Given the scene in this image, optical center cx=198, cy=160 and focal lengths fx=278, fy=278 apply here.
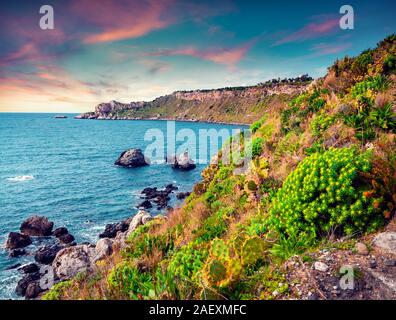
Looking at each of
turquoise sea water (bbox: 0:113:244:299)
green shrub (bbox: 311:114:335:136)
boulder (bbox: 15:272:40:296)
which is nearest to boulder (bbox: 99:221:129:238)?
turquoise sea water (bbox: 0:113:244:299)

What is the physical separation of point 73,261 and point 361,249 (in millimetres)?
19988

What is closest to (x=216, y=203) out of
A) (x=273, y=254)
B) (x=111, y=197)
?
(x=273, y=254)

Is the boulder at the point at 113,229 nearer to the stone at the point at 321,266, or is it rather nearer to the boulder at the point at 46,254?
the boulder at the point at 46,254

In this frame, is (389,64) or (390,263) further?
(389,64)

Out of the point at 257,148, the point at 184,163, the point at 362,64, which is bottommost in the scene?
the point at 184,163

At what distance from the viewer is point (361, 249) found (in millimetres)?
4508

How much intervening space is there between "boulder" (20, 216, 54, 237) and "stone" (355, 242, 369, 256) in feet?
103

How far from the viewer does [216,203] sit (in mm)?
11766

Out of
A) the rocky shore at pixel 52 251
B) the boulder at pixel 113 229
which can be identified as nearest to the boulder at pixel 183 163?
the rocky shore at pixel 52 251

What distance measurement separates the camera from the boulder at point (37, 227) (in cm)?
2891

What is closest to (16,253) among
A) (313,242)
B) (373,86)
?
(313,242)

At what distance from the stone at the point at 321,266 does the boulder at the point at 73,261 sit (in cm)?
1762

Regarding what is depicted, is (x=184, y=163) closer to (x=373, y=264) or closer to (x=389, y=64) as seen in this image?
(x=389, y=64)
